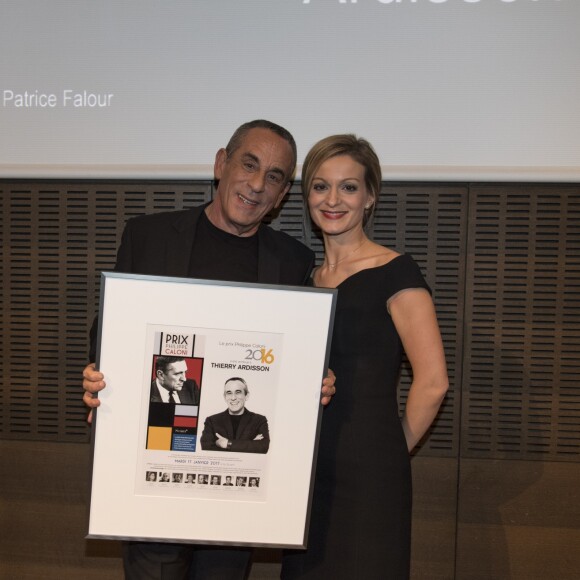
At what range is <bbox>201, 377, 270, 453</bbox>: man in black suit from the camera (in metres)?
1.71

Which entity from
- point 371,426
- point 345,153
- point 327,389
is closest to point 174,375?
point 327,389

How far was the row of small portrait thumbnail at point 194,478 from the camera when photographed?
1.73 m

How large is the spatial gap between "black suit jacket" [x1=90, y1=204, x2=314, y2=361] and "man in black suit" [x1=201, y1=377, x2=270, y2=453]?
465mm

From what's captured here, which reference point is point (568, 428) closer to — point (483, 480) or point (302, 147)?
point (483, 480)

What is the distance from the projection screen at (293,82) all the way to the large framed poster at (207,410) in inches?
43.4

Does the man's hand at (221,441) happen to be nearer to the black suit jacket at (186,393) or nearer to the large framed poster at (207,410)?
the large framed poster at (207,410)

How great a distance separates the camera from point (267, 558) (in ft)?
9.07

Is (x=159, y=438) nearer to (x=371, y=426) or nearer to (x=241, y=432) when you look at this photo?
(x=241, y=432)

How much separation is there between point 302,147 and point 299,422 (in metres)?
1.28

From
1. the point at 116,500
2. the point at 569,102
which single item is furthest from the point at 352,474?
the point at 569,102

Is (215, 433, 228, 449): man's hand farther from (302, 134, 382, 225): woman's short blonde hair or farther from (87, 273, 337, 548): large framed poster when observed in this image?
(302, 134, 382, 225): woman's short blonde hair

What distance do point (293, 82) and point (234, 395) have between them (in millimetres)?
1436

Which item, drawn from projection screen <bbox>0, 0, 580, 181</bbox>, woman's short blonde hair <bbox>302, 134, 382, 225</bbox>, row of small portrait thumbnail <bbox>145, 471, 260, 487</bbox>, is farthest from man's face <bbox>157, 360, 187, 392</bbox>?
projection screen <bbox>0, 0, 580, 181</bbox>

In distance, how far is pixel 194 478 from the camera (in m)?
1.73
